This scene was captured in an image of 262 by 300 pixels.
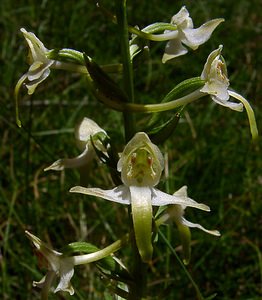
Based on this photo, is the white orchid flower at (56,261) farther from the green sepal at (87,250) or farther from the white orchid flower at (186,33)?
the white orchid flower at (186,33)

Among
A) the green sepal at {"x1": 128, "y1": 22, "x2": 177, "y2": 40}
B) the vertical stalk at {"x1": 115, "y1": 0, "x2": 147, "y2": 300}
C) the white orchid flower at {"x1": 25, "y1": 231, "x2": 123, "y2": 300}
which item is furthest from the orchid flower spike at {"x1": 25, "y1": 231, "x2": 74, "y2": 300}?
the green sepal at {"x1": 128, "y1": 22, "x2": 177, "y2": 40}

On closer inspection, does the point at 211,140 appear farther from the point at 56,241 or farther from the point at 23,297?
the point at 23,297

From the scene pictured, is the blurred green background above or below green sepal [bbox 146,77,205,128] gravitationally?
below

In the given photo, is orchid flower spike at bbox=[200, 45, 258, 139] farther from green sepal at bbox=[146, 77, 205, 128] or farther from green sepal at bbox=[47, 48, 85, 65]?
green sepal at bbox=[47, 48, 85, 65]

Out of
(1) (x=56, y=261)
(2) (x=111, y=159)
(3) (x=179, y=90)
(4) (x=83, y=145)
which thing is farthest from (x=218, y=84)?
(1) (x=56, y=261)

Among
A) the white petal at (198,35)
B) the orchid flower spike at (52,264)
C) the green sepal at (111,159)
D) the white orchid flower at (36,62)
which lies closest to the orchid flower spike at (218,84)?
the white petal at (198,35)

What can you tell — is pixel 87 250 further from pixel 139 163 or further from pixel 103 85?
pixel 103 85

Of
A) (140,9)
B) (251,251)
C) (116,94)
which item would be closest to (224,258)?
(251,251)
